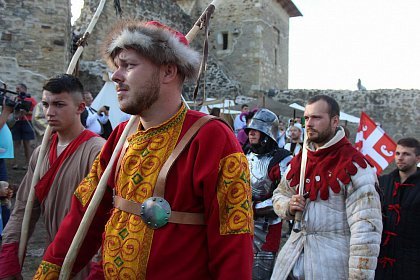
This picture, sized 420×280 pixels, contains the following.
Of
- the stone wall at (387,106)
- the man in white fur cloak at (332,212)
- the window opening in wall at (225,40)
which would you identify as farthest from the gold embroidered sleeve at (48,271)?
the window opening in wall at (225,40)

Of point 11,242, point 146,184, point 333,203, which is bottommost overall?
point 11,242

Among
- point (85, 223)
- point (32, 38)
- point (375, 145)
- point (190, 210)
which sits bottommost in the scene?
point (375, 145)

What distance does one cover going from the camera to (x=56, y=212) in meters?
2.77

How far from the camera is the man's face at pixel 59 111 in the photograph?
3.01 m

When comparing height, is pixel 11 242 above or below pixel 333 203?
below

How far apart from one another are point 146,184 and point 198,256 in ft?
1.19

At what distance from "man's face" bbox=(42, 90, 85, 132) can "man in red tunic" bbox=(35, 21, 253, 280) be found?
1.14 m

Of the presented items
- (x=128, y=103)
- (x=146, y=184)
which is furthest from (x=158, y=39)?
(x=146, y=184)

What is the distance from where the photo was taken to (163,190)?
174cm

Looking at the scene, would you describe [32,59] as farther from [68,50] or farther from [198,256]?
[198,256]

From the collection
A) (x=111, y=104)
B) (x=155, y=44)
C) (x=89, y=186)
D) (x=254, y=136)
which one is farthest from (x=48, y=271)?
(x=111, y=104)

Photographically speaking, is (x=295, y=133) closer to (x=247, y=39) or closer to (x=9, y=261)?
(x=9, y=261)

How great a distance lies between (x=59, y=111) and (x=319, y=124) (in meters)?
1.87

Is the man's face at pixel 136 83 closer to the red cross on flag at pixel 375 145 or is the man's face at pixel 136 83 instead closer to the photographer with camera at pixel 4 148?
the photographer with camera at pixel 4 148
